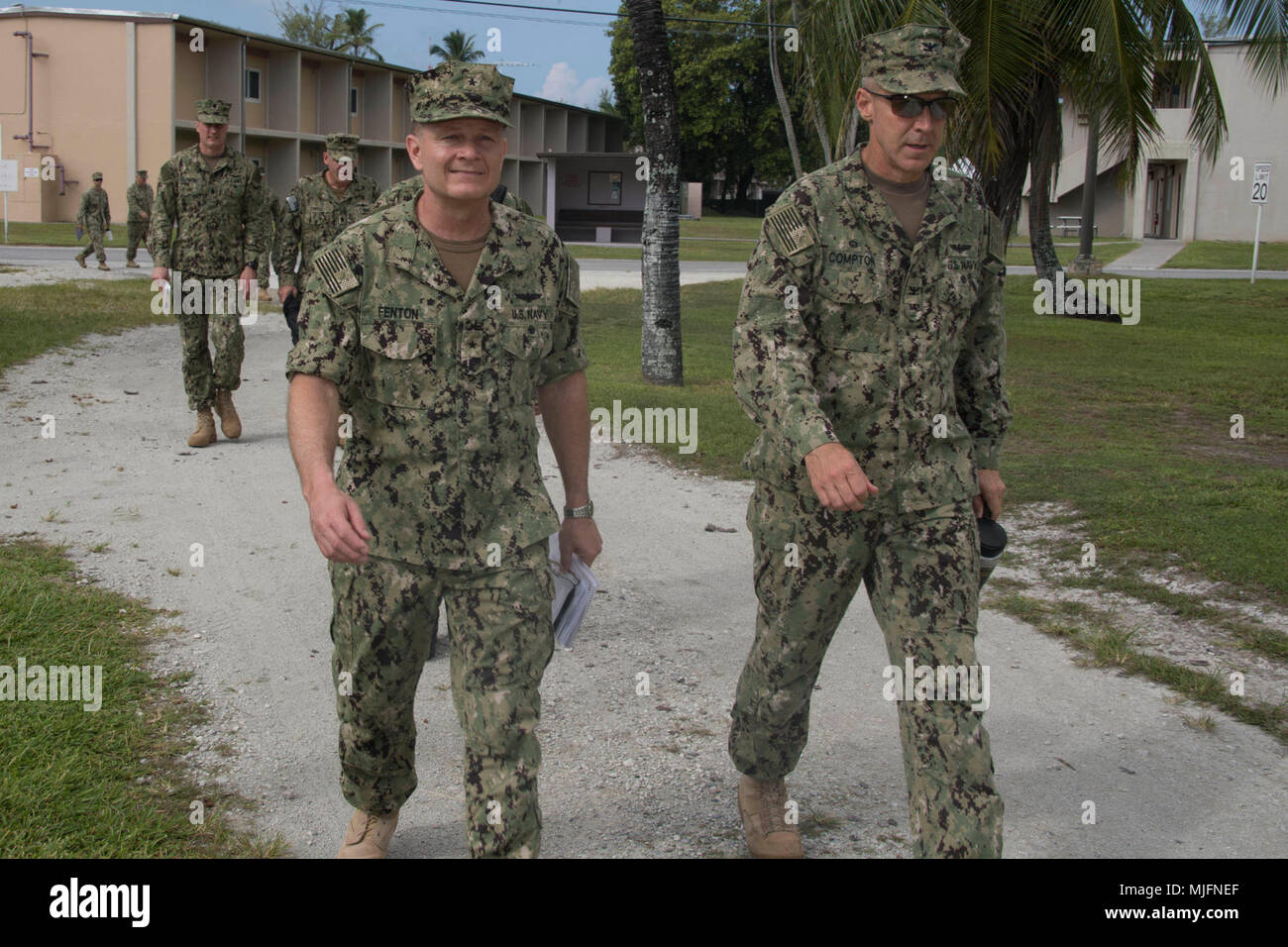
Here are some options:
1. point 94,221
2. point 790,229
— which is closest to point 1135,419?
point 790,229

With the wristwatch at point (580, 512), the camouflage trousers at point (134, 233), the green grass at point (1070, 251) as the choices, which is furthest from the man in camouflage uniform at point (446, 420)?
the green grass at point (1070, 251)

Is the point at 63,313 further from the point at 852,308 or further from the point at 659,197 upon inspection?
the point at 852,308

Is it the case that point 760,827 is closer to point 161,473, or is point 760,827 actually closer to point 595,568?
point 595,568

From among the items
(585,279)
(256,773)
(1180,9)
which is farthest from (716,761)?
(585,279)

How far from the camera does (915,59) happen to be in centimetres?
343

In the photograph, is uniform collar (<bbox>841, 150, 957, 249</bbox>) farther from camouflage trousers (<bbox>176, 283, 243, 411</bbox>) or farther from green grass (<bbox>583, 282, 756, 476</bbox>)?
camouflage trousers (<bbox>176, 283, 243, 411</bbox>)

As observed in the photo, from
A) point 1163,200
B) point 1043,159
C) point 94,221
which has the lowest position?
point 94,221

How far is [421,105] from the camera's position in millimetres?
3197

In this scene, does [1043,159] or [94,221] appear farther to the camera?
[94,221]

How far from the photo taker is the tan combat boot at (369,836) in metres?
3.63

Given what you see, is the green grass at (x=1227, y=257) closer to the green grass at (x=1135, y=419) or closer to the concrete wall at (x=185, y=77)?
the green grass at (x=1135, y=419)

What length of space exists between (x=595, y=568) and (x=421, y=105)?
408 centimetres

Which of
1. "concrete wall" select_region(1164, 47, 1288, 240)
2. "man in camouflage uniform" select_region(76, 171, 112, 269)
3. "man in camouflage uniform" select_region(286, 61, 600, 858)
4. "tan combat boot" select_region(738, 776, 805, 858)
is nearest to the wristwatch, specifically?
"man in camouflage uniform" select_region(286, 61, 600, 858)

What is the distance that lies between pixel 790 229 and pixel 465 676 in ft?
4.66
